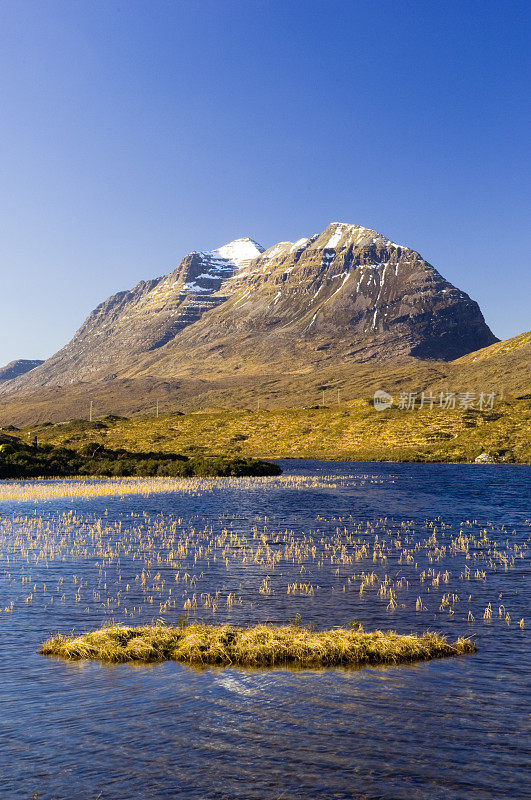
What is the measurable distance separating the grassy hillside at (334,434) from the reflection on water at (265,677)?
8279cm

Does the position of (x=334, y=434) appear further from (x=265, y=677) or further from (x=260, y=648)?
(x=265, y=677)

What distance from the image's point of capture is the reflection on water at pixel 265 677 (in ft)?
37.7

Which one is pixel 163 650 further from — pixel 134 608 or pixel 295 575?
pixel 295 575

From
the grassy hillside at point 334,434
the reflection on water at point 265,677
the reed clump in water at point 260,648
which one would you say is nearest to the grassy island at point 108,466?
the grassy hillside at point 334,434

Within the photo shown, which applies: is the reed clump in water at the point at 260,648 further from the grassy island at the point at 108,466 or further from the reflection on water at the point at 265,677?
the grassy island at the point at 108,466

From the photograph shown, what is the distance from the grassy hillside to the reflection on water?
82.8 m

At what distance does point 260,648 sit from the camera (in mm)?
17375

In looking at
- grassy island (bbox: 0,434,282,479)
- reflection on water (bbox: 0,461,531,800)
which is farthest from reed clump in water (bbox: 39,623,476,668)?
grassy island (bbox: 0,434,282,479)

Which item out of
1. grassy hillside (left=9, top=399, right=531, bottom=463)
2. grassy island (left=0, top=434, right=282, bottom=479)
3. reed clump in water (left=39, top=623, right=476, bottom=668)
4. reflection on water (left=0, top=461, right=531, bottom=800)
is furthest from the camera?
grassy hillside (left=9, top=399, right=531, bottom=463)

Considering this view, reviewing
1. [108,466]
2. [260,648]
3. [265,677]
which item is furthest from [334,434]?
[265,677]

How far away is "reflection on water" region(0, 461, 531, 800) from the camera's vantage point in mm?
11477

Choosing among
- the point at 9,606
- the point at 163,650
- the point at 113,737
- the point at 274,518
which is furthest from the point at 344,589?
the point at 274,518

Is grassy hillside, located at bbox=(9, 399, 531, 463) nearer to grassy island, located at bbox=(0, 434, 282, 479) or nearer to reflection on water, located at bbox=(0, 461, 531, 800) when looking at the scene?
grassy island, located at bbox=(0, 434, 282, 479)

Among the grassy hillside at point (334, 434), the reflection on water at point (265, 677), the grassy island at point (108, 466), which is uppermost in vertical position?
the grassy hillside at point (334, 434)
